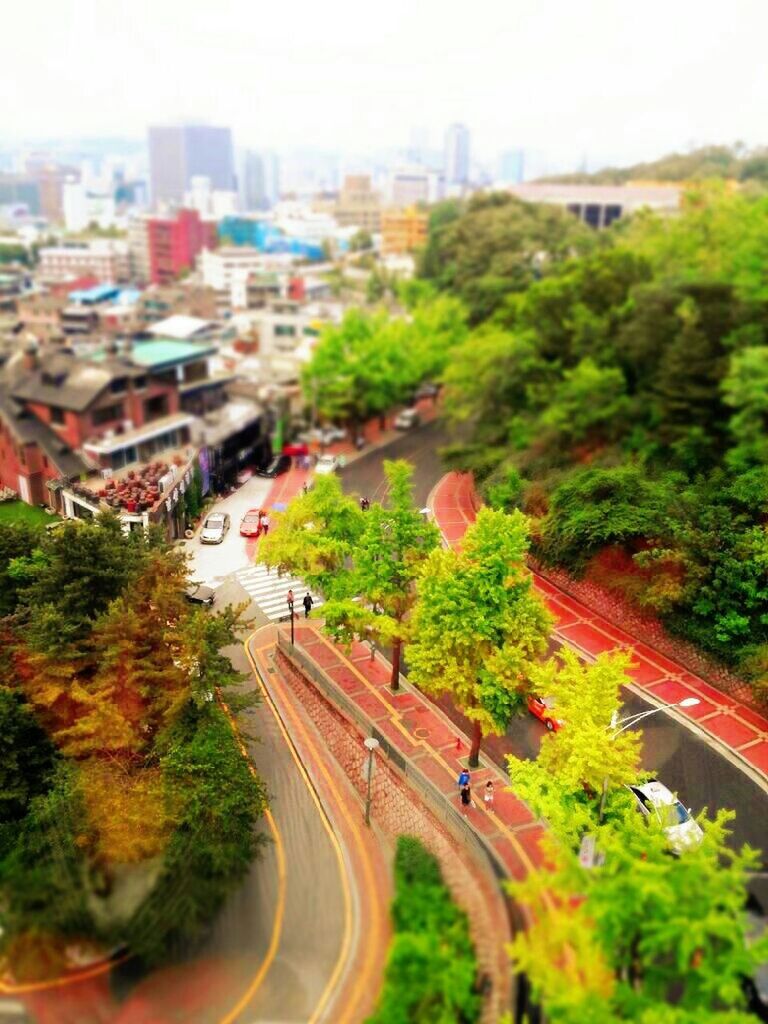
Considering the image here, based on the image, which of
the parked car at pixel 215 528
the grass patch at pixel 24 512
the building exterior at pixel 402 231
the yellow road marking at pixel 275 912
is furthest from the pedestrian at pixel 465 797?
the building exterior at pixel 402 231

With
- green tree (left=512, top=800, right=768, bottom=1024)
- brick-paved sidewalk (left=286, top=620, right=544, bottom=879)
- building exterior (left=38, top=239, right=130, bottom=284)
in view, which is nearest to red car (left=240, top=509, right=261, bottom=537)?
brick-paved sidewalk (left=286, top=620, right=544, bottom=879)

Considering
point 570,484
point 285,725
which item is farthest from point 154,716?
point 570,484

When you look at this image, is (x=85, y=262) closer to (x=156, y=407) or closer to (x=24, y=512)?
(x=156, y=407)

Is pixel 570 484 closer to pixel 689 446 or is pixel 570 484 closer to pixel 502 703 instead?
pixel 689 446

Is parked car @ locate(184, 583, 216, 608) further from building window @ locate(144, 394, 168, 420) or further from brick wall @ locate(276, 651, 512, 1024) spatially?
building window @ locate(144, 394, 168, 420)

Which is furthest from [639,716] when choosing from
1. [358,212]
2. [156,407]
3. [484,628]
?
[358,212]
